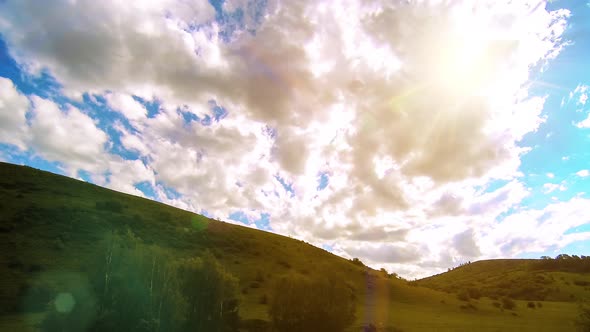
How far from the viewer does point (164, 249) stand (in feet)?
164

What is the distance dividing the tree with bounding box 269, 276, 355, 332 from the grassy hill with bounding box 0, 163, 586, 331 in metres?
2.03

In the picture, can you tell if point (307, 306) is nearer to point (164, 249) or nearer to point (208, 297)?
point (208, 297)

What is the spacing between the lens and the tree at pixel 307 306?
41.3 metres

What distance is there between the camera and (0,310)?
35531mm

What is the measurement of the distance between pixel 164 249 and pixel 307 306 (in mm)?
20876

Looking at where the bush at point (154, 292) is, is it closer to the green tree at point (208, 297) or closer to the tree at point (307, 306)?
the green tree at point (208, 297)

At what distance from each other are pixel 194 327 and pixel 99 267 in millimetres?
10960

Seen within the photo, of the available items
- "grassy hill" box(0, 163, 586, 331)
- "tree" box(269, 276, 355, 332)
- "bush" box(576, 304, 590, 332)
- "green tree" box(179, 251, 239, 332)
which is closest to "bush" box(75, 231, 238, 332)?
"green tree" box(179, 251, 239, 332)

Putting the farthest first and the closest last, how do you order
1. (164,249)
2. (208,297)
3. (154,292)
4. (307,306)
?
(164,249), (307,306), (208,297), (154,292)

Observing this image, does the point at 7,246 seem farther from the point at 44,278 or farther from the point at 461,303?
the point at 461,303

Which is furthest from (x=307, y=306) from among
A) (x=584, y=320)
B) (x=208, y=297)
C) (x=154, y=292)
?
(x=584, y=320)

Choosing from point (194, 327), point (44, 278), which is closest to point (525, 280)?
point (194, 327)

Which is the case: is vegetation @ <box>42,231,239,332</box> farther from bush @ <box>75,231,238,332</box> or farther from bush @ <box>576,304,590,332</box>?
bush @ <box>576,304,590,332</box>

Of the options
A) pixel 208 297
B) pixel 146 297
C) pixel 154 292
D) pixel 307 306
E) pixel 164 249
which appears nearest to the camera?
pixel 146 297
